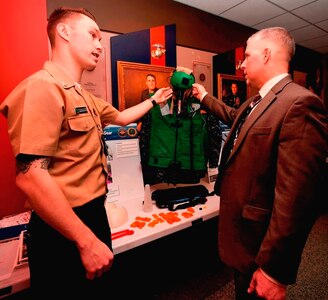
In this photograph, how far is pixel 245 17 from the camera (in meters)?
3.21

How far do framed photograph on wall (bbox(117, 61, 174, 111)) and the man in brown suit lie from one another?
115cm

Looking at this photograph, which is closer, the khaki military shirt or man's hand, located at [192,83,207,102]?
the khaki military shirt

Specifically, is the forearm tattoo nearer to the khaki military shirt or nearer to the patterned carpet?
the khaki military shirt

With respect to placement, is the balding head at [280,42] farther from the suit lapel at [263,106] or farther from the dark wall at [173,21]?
the dark wall at [173,21]

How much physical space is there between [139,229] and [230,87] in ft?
8.15

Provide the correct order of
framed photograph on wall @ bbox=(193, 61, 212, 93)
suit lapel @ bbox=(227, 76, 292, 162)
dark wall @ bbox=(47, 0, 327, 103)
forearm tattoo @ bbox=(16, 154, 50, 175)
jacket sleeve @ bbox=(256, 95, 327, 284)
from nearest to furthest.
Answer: forearm tattoo @ bbox=(16, 154, 50, 175) → jacket sleeve @ bbox=(256, 95, 327, 284) → suit lapel @ bbox=(227, 76, 292, 162) → dark wall @ bbox=(47, 0, 327, 103) → framed photograph on wall @ bbox=(193, 61, 212, 93)

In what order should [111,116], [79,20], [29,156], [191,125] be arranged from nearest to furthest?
1. [29,156]
2. [79,20]
3. [111,116]
4. [191,125]

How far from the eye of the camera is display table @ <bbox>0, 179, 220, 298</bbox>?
3.32 ft

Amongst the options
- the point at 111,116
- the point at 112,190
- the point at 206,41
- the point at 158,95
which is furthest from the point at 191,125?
the point at 206,41

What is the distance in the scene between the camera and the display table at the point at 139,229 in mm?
1011

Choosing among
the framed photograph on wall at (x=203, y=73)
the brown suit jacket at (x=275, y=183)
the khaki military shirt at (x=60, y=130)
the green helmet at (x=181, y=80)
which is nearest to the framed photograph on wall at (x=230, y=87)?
the framed photograph on wall at (x=203, y=73)

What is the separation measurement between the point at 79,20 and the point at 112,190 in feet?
3.98

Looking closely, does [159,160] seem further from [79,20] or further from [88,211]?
[79,20]

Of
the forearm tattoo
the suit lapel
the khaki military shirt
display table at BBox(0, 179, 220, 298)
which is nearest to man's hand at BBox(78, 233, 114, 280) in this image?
the khaki military shirt
